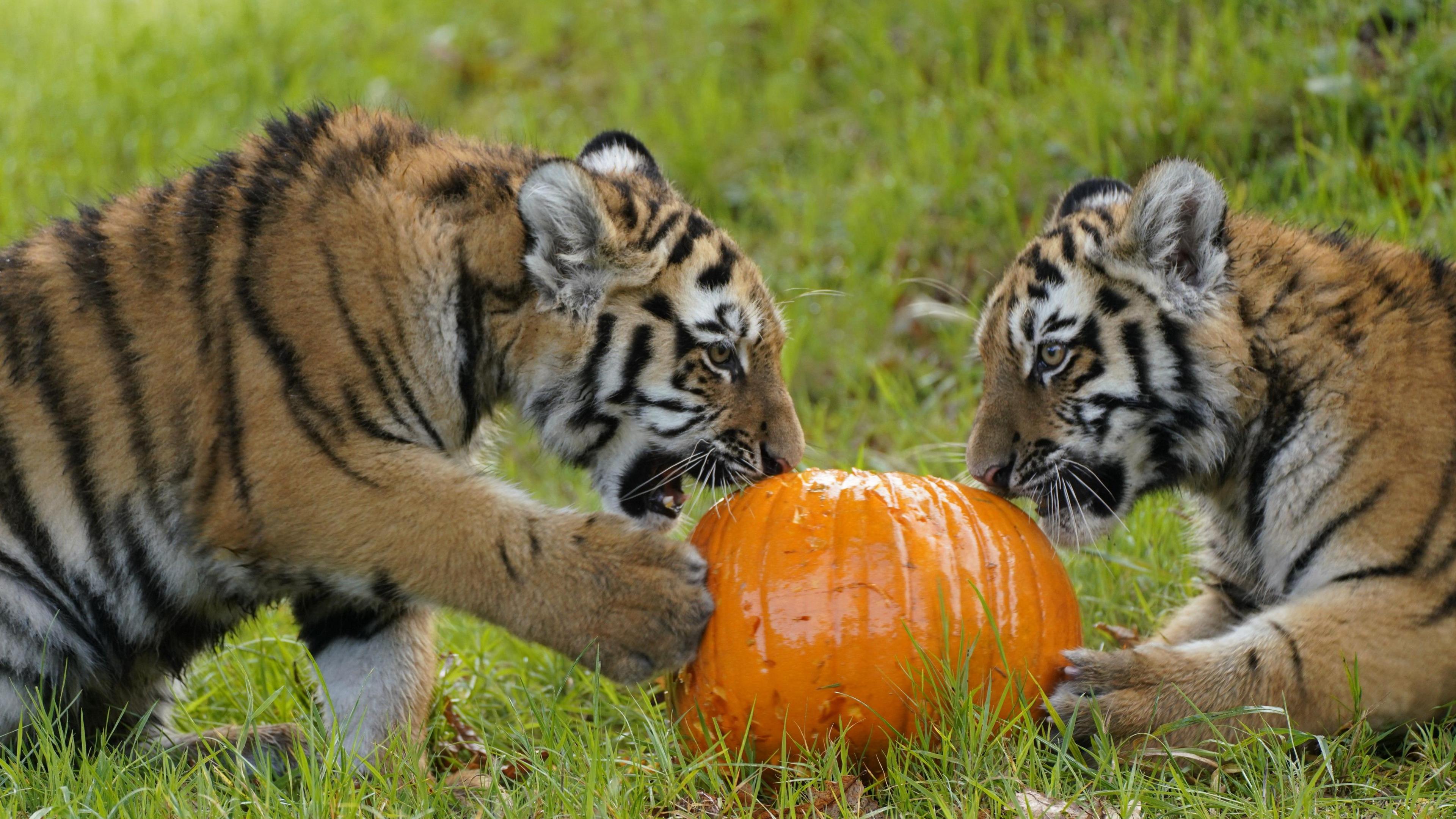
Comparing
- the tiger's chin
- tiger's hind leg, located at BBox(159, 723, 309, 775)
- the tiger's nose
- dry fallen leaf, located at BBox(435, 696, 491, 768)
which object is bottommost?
dry fallen leaf, located at BBox(435, 696, 491, 768)

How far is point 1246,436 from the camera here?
3.37 metres

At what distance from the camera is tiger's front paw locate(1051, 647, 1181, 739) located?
293cm

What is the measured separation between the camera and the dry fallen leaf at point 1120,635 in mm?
3729

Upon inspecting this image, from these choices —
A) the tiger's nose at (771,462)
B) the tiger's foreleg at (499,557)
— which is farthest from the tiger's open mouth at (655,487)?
the tiger's foreleg at (499,557)

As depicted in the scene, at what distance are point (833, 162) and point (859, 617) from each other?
461 centimetres

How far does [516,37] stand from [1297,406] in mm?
7176

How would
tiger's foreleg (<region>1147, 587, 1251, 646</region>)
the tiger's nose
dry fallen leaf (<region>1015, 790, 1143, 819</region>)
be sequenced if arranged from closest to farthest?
1. dry fallen leaf (<region>1015, 790, 1143, 819</region>)
2. the tiger's nose
3. tiger's foreleg (<region>1147, 587, 1251, 646</region>)

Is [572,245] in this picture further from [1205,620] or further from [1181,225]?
[1205,620]

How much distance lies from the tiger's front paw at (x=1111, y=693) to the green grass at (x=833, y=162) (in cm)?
7

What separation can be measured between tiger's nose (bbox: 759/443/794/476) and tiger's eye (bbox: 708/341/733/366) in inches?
8.6

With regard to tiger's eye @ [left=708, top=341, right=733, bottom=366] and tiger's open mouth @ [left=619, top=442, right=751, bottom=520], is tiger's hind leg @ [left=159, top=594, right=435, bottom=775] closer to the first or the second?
tiger's open mouth @ [left=619, top=442, right=751, bottom=520]

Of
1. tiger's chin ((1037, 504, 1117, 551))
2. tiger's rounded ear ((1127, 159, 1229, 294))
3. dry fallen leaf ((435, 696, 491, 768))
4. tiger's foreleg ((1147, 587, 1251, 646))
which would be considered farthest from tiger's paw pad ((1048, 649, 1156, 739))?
dry fallen leaf ((435, 696, 491, 768))

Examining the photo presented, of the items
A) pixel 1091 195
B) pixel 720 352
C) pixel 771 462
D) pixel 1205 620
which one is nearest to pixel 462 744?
pixel 771 462

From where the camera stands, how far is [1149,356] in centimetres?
337
